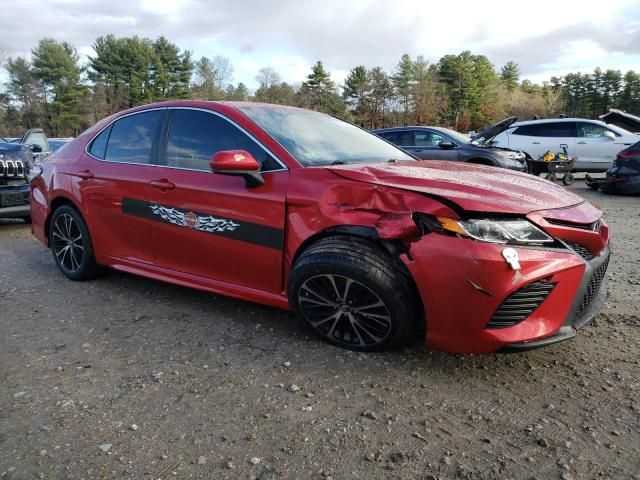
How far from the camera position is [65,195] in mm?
4297

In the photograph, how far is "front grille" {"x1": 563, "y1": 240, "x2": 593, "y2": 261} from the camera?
2.53 meters

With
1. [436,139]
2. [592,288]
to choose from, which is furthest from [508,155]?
[592,288]

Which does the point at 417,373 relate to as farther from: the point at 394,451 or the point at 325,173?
the point at 325,173

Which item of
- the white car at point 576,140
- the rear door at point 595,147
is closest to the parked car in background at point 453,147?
the white car at point 576,140

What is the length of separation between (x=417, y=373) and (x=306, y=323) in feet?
2.41

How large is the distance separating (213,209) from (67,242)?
2001mm

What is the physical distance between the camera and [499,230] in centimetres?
240

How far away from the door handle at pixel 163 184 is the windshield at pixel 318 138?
28.6 inches

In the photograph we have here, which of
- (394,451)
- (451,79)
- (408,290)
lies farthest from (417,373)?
(451,79)

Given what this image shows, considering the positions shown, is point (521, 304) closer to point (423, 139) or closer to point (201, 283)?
point (201, 283)

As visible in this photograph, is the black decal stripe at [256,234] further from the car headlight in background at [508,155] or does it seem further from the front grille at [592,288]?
the car headlight in background at [508,155]

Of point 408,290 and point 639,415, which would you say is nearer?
point 639,415

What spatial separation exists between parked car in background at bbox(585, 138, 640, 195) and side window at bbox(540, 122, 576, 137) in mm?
3202

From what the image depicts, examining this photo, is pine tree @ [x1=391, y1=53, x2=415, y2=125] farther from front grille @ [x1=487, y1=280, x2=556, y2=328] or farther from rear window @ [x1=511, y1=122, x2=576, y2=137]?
front grille @ [x1=487, y1=280, x2=556, y2=328]
